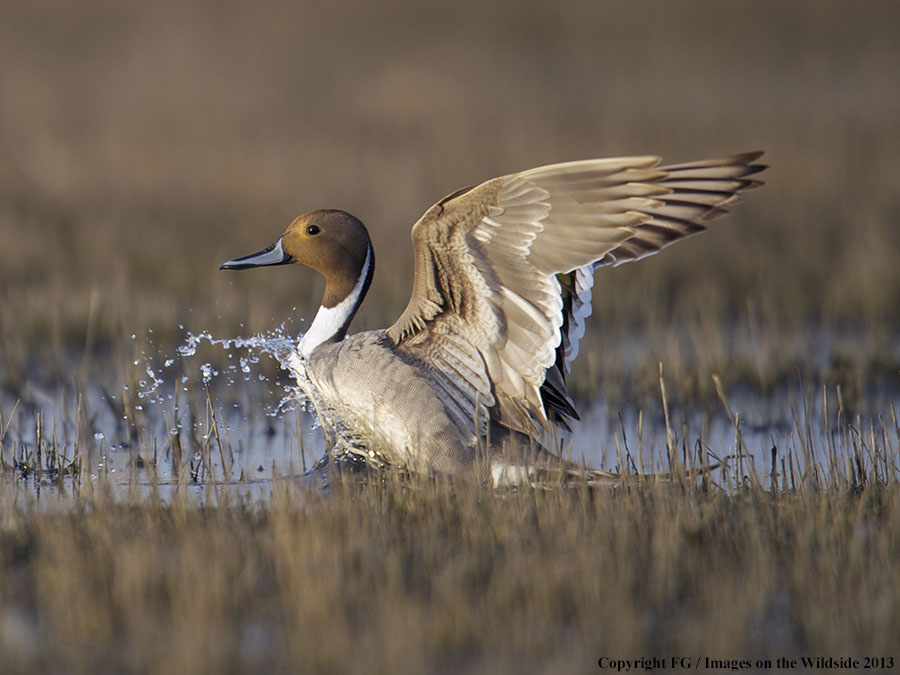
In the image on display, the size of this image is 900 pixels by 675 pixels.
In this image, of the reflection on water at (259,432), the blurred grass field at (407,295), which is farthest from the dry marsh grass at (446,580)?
the reflection on water at (259,432)

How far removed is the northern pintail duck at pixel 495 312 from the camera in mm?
4086

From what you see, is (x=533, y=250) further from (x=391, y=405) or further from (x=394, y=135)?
(x=394, y=135)

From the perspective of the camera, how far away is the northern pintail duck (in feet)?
13.4

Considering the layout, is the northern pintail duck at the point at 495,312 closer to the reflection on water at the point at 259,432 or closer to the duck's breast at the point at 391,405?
the duck's breast at the point at 391,405

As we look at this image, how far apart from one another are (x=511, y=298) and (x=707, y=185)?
31.4 inches

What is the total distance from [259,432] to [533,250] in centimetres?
196

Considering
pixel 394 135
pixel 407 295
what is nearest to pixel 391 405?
pixel 407 295

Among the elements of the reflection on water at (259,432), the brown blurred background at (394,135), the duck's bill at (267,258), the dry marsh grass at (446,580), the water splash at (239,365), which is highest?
the brown blurred background at (394,135)

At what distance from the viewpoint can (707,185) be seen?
404cm

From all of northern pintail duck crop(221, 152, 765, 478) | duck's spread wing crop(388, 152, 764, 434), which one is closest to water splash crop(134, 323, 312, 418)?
northern pintail duck crop(221, 152, 765, 478)

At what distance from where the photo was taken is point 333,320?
5.13 metres

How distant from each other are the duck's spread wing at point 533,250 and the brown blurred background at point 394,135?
2493mm

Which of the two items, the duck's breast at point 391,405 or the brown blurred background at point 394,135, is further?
the brown blurred background at point 394,135

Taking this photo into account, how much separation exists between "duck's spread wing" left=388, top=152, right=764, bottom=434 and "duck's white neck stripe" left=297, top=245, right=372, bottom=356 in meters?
0.62
